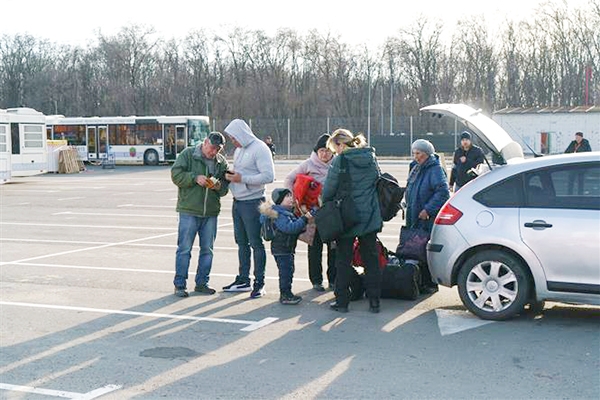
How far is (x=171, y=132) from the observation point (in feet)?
145

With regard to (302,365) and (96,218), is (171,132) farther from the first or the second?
(302,365)

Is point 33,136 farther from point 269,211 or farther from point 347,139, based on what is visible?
A: point 347,139

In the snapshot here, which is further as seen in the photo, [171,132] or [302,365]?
[171,132]

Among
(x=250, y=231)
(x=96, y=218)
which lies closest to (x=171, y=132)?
(x=96, y=218)

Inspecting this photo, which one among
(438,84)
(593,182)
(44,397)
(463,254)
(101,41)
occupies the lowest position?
(44,397)

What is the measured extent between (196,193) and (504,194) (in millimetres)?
3299

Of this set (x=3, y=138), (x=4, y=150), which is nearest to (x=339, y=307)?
(x=4, y=150)

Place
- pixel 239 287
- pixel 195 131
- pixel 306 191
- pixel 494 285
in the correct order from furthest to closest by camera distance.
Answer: pixel 195 131, pixel 239 287, pixel 306 191, pixel 494 285

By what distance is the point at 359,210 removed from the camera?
7.67 meters

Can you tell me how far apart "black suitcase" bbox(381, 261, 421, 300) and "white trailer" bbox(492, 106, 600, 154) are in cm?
3686

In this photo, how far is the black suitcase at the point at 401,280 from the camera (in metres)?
8.27

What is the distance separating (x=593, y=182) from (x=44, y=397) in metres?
4.83

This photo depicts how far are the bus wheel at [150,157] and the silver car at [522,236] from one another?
125 feet

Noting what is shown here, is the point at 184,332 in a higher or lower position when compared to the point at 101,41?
lower
